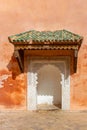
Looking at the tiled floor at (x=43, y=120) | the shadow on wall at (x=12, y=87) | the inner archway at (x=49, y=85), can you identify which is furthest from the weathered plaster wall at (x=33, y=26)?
the inner archway at (x=49, y=85)

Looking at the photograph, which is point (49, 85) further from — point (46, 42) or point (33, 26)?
point (46, 42)

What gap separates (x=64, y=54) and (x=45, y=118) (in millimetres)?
2528

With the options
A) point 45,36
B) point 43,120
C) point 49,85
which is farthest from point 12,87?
point 49,85

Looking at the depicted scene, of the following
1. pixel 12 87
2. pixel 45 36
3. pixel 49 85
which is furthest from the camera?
pixel 49 85

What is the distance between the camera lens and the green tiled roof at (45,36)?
9.45m

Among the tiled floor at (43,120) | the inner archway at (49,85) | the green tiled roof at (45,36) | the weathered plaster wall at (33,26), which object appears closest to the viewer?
the tiled floor at (43,120)

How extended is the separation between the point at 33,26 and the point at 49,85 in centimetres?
334

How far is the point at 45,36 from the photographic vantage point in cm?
976

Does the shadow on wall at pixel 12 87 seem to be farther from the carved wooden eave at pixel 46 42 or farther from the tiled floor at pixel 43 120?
the carved wooden eave at pixel 46 42

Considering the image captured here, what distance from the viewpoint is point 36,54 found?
10602 mm

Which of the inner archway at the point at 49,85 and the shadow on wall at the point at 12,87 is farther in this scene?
the inner archway at the point at 49,85

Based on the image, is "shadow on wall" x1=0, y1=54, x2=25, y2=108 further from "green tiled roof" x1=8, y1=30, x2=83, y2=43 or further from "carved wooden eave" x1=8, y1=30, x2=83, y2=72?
"green tiled roof" x1=8, y1=30, x2=83, y2=43

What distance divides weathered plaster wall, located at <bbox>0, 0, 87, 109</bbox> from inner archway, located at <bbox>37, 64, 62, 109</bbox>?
228 cm

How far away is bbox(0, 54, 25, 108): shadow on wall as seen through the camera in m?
10.5
